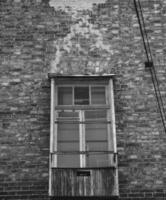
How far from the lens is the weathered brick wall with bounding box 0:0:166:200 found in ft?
29.2

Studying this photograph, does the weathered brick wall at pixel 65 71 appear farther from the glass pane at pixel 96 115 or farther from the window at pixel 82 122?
the glass pane at pixel 96 115

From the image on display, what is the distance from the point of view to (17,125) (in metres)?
9.37

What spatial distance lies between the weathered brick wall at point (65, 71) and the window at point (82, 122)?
0.22m

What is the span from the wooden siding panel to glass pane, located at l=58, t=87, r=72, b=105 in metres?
1.71

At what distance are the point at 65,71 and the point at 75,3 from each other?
189 centimetres

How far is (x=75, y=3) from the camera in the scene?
10766 millimetres

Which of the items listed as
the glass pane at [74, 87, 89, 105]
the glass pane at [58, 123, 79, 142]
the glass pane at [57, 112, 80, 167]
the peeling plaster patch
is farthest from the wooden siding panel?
the peeling plaster patch

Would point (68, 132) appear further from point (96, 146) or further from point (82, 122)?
point (96, 146)

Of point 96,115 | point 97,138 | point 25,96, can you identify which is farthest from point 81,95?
point 25,96

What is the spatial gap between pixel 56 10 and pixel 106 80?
2217 millimetres

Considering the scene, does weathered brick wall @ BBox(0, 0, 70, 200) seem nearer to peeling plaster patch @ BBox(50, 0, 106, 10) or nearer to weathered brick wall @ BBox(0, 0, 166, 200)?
weathered brick wall @ BBox(0, 0, 166, 200)

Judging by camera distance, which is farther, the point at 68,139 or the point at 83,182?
the point at 68,139

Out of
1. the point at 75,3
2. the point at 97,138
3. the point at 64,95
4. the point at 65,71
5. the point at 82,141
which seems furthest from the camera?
the point at 75,3

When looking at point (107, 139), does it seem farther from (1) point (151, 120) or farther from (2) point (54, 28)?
(2) point (54, 28)
